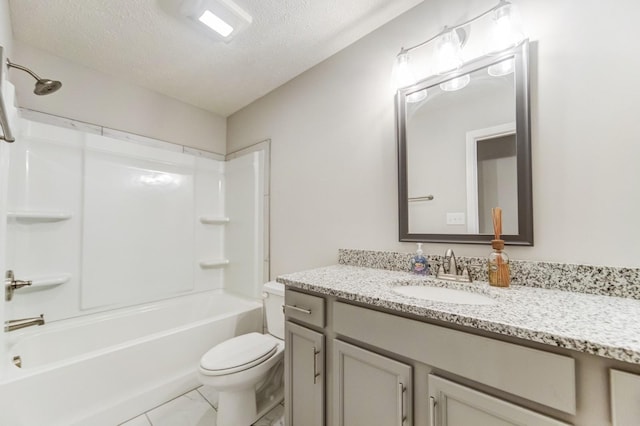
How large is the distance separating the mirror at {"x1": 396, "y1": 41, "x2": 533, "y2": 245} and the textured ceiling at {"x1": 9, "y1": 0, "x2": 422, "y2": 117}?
585mm

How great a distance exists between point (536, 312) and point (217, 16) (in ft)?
6.33

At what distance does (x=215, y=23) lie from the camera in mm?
1493

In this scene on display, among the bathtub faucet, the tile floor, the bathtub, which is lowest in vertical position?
the tile floor

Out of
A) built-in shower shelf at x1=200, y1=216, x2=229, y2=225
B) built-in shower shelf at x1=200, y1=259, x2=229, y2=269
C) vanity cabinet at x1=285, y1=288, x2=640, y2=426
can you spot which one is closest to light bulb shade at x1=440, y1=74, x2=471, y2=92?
vanity cabinet at x1=285, y1=288, x2=640, y2=426

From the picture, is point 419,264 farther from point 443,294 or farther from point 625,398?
point 625,398

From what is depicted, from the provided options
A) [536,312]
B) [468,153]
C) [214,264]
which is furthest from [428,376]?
[214,264]

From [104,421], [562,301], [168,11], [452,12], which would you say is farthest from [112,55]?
[562,301]

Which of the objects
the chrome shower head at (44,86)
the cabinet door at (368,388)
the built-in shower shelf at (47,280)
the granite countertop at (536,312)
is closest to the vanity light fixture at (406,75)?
A: the granite countertop at (536,312)

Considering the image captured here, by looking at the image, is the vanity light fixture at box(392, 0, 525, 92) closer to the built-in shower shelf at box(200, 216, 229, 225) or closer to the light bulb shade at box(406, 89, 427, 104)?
the light bulb shade at box(406, 89, 427, 104)

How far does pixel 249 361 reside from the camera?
1472 millimetres

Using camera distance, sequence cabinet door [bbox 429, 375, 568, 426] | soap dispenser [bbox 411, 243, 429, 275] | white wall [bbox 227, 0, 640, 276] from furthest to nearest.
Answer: soap dispenser [bbox 411, 243, 429, 275] → white wall [bbox 227, 0, 640, 276] → cabinet door [bbox 429, 375, 568, 426]

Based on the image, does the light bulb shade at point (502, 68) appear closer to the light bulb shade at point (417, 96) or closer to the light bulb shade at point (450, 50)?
the light bulb shade at point (450, 50)

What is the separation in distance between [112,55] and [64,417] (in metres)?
2.24

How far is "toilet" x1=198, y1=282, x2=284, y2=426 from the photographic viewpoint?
1411 millimetres
